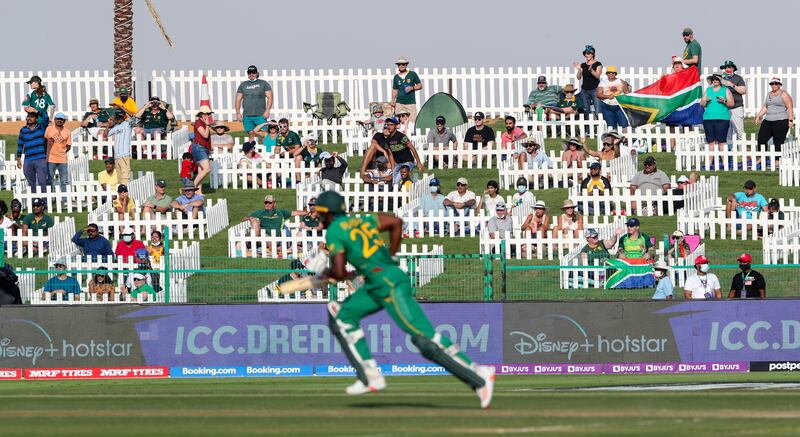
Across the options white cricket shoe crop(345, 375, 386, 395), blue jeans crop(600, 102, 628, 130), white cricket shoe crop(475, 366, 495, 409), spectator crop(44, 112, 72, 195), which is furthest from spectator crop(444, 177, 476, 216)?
white cricket shoe crop(475, 366, 495, 409)

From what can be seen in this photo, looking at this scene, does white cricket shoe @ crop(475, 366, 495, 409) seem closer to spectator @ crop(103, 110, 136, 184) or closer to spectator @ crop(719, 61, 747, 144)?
spectator @ crop(103, 110, 136, 184)

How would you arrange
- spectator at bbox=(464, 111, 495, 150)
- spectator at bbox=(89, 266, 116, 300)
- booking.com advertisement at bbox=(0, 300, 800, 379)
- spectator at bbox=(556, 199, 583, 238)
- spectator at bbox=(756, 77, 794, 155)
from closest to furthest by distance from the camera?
booking.com advertisement at bbox=(0, 300, 800, 379) → spectator at bbox=(89, 266, 116, 300) → spectator at bbox=(556, 199, 583, 238) → spectator at bbox=(756, 77, 794, 155) → spectator at bbox=(464, 111, 495, 150)

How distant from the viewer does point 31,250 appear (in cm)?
2672

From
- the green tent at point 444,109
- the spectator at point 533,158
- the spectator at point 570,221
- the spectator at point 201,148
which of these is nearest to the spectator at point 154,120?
the spectator at point 201,148

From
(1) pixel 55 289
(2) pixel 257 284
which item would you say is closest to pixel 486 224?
(2) pixel 257 284

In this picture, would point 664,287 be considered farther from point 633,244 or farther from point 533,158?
point 533,158

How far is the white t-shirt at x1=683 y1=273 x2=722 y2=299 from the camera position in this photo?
2228cm

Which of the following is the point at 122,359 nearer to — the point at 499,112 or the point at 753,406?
the point at 753,406

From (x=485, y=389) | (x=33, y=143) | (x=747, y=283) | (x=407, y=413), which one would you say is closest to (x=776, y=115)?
(x=747, y=283)

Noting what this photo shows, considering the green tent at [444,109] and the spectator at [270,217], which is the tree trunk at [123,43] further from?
the spectator at [270,217]

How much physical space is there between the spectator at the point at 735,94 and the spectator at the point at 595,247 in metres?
7.19

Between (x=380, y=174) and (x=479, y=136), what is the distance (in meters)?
3.35

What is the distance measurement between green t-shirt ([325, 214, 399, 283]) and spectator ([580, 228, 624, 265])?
443 inches

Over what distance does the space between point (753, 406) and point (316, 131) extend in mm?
24525
